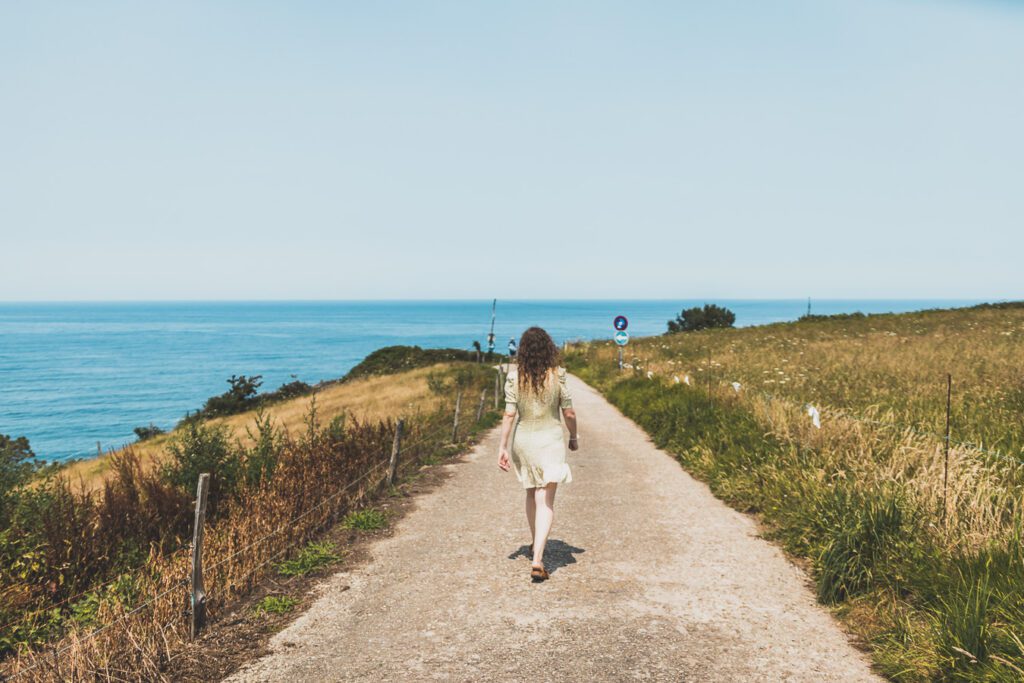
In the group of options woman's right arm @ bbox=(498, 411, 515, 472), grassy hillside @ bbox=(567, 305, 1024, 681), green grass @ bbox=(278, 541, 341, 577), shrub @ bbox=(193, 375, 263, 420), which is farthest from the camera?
shrub @ bbox=(193, 375, 263, 420)

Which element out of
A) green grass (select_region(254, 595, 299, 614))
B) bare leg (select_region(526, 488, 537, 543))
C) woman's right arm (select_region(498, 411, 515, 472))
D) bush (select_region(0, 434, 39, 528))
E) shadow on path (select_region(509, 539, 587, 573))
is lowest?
green grass (select_region(254, 595, 299, 614))

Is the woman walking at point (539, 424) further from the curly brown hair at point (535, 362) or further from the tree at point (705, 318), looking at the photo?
the tree at point (705, 318)

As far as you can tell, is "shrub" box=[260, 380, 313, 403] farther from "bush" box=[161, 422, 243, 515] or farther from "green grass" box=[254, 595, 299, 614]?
"green grass" box=[254, 595, 299, 614]

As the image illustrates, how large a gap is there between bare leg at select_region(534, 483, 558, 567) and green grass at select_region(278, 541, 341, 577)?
7.62 ft

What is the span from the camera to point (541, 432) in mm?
6098

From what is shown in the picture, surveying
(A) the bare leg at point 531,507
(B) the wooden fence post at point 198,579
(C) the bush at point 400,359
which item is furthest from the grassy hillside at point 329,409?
(B) the wooden fence post at point 198,579

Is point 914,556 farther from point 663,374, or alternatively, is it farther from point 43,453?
point 43,453

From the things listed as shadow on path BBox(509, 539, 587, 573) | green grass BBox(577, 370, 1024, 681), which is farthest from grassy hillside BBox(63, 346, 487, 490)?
green grass BBox(577, 370, 1024, 681)

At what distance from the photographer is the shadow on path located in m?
6.51

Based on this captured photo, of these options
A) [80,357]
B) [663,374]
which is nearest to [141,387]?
[80,357]

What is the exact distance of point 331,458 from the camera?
9.61m

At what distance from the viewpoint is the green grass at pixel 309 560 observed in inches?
254

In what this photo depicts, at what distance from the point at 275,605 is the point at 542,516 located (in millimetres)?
2560

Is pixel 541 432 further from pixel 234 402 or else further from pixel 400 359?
pixel 400 359
